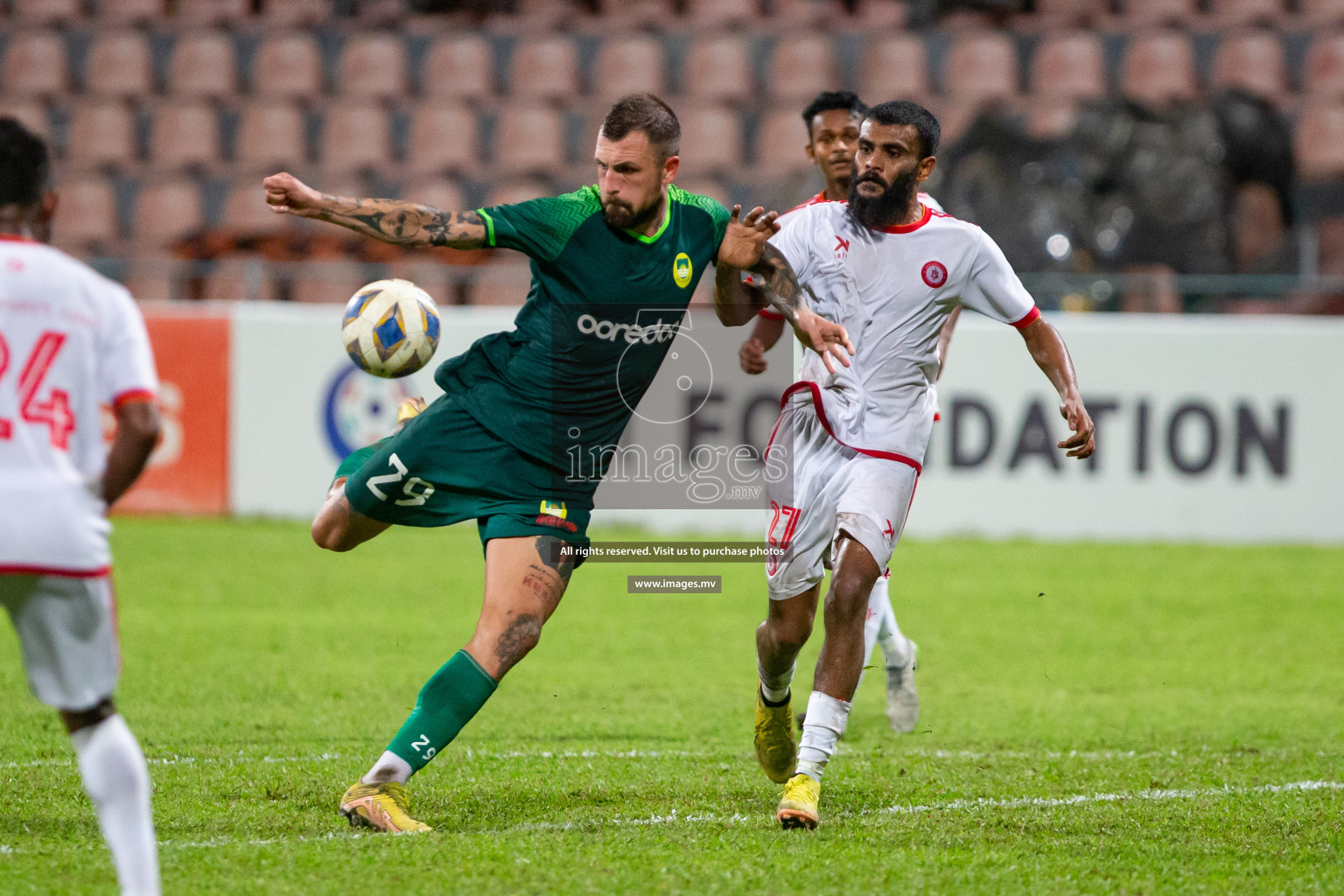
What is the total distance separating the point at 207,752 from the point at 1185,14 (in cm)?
1700

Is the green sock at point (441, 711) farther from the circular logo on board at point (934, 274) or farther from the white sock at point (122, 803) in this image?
the circular logo on board at point (934, 274)

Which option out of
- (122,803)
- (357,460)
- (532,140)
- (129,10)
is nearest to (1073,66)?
(532,140)

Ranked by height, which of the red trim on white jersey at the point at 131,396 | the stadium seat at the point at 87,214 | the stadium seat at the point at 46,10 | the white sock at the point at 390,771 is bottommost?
the white sock at the point at 390,771

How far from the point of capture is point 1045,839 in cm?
516

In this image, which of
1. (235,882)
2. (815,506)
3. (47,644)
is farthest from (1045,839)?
(47,644)

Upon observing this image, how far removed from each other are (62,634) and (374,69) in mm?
16894

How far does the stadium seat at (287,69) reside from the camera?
775 inches

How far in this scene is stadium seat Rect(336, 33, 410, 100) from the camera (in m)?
19.7

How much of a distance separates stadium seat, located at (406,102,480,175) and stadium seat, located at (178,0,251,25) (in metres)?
3.47

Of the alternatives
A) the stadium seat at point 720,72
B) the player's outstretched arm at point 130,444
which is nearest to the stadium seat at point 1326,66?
the stadium seat at point 720,72

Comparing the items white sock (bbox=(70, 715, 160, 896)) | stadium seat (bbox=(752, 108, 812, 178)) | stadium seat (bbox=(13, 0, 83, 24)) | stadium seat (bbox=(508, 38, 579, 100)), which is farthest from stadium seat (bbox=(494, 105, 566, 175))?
white sock (bbox=(70, 715, 160, 896))

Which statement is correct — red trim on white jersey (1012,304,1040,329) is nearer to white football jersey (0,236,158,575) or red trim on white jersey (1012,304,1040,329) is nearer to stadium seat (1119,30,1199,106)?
white football jersey (0,236,158,575)

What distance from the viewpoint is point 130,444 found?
3820 mm

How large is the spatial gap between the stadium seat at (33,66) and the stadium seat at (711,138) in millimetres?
8221
